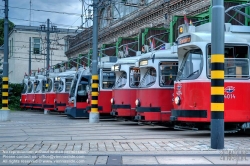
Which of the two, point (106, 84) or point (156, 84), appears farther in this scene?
point (106, 84)

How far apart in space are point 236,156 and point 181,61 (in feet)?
17.4

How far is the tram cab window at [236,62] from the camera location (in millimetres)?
13477

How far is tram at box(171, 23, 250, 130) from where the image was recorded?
13383 millimetres

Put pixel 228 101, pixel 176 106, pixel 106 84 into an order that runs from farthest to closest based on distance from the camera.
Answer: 1. pixel 106 84
2. pixel 176 106
3. pixel 228 101

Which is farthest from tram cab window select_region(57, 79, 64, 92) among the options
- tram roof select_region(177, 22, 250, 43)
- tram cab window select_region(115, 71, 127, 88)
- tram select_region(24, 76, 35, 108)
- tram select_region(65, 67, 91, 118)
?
tram roof select_region(177, 22, 250, 43)

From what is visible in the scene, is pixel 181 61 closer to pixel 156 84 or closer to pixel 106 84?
pixel 156 84

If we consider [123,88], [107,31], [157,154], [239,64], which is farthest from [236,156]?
[107,31]

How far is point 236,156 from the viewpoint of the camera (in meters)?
9.88

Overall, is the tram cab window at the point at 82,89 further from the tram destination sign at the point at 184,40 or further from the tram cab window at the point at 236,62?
the tram cab window at the point at 236,62

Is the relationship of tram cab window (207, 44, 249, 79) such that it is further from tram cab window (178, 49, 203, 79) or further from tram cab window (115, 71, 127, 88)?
tram cab window (115, 71, 127, 88)

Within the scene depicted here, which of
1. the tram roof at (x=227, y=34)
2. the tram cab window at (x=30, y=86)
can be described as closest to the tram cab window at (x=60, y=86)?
the tram cab window at (x=30, y=86)

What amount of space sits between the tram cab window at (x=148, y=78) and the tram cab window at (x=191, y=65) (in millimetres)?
2614

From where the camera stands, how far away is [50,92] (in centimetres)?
3303

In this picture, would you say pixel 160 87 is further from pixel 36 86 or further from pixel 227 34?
pixel 36 86
